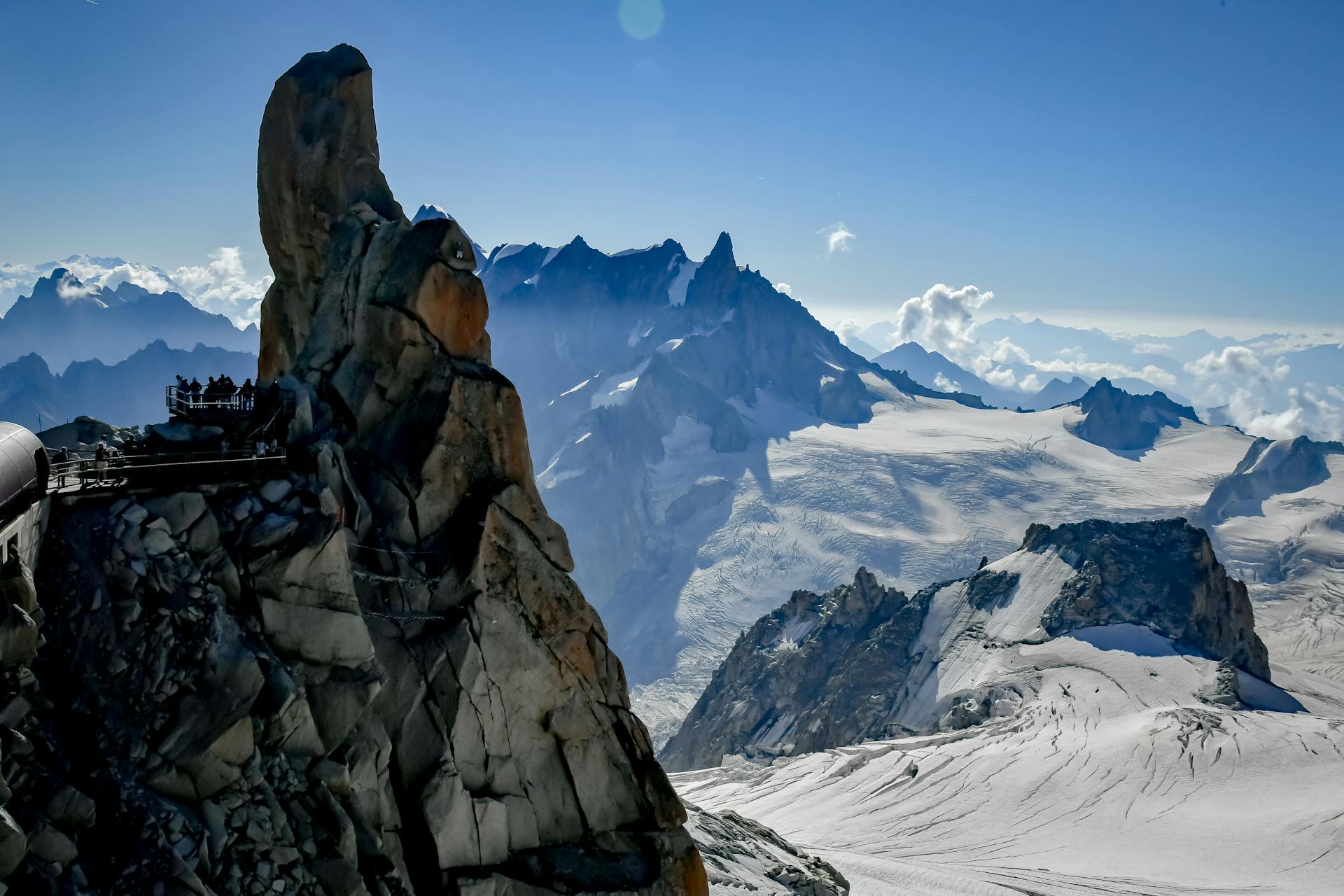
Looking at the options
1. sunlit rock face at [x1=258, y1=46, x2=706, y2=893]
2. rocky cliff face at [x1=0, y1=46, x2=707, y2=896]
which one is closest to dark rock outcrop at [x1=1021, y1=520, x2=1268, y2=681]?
sunlit rock face at [x1=258, y1=46, x2=706, y2=893]

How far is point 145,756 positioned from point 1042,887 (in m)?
59.3

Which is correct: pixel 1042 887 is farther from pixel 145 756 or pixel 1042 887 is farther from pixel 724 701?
pixel 724 701

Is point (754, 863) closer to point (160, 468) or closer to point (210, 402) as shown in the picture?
point (210, 402)

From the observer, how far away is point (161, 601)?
20281 mm

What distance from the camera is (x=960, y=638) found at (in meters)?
126

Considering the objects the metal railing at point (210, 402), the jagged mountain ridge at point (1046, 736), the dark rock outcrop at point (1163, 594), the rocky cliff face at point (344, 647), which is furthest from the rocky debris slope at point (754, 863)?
the dark rock outcrop at point (1163, 594)

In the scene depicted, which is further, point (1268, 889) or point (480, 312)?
point (1268, 889)

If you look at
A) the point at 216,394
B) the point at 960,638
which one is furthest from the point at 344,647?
the point at 960,638

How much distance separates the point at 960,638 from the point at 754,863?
85.1 m


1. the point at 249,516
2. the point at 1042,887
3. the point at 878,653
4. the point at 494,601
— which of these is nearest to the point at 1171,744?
the point at 1042,887

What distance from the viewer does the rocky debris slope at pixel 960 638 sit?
116562 mm

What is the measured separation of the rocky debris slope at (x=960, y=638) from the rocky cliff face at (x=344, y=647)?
284ft

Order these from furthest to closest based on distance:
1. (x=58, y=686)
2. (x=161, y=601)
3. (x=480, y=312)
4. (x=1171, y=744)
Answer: (x=1171, y=744), (x=480, y=312), (x=161, y=601), (x=58, y=686)

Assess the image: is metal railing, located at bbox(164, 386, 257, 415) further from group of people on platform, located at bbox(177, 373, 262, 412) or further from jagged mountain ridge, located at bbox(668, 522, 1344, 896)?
jagged mountain ridge, located at bbox(668, 522, 1344, 896)
